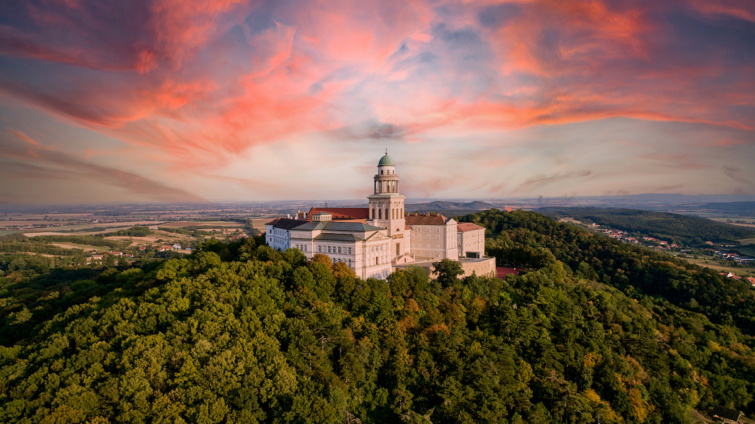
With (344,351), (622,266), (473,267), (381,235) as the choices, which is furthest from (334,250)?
(622,266)

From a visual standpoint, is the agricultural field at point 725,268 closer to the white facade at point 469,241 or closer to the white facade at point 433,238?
the white facade at point 469,241

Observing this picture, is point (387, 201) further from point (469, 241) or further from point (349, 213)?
point (469, 241)

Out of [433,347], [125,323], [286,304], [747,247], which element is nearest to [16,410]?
[125,323]

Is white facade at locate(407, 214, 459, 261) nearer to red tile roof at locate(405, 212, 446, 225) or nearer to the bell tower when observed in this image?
red tile roof at locate(405, 212, 446, 225)

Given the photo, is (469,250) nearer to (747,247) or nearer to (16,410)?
(16,410)

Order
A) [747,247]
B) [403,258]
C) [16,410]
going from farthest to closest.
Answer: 1. [747,247]
2. [403,258]
3. [16,410]

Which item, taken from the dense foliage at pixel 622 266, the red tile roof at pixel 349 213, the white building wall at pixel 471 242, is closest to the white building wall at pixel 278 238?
the red tile roof at pixel 349 213

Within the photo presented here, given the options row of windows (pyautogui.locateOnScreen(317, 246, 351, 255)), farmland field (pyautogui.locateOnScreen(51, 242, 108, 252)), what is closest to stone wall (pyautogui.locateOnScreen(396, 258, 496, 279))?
row of windows (pyautogui.locateOnScreen(317, 246, 351, 255))

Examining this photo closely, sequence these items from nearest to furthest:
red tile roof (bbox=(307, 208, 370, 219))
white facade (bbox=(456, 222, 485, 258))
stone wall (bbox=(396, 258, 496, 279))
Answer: stone wall (bbox=(396, 258, 496, 279)) → red tile roof (bbox=(307, 208, 370, 219)) → white facade (bbox=(456, 222, 485, 258))
